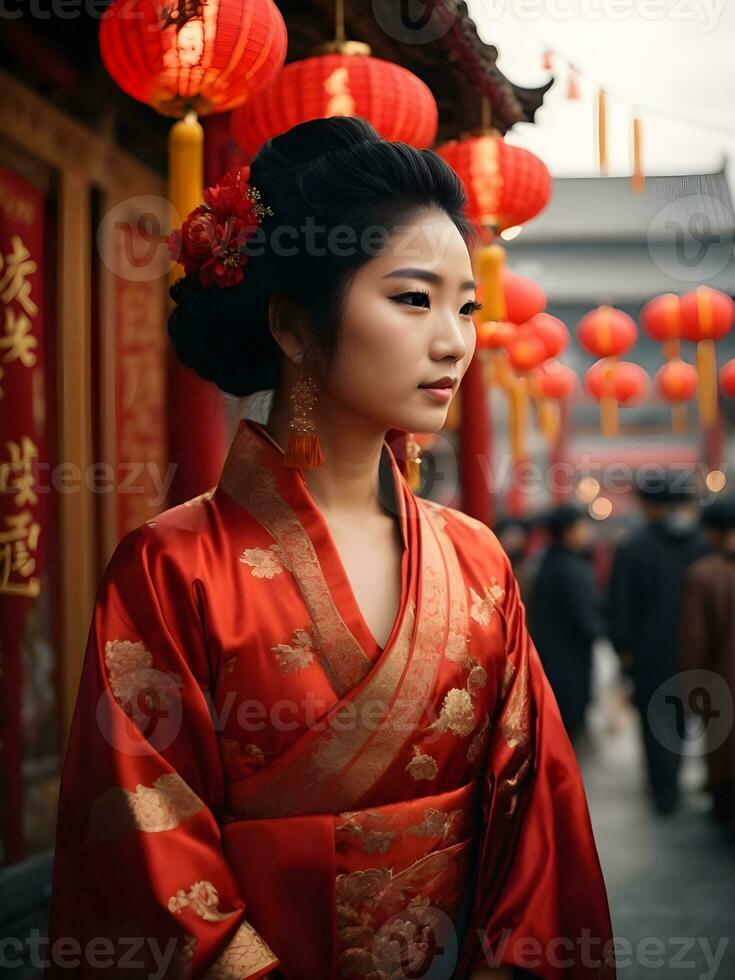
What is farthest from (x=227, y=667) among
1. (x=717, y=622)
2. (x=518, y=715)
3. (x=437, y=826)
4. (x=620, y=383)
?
(x=620, y=383)

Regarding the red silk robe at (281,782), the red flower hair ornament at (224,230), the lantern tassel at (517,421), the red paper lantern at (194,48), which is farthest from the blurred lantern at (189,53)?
the lantern tassel at (517,421)

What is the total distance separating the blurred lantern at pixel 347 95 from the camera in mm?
2795

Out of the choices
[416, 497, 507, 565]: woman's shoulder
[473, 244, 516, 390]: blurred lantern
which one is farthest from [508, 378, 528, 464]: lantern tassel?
[416, 497, 507, 565]: woman's shoulder

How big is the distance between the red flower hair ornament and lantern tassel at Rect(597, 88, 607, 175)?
6.48 feet

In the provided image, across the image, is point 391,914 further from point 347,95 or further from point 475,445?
point 475,445

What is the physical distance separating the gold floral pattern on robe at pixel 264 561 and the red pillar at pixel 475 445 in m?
4.58

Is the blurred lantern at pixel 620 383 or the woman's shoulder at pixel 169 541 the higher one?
the blurred lantern at pixel 620 383

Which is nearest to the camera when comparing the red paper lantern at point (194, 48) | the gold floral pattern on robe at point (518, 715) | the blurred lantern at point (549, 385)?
the gold floral pattern on robe at point (518, 715)

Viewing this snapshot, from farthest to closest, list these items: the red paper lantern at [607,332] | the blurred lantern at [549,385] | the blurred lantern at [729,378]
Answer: the blurred lantern at [549,385] < the blurred lantern at [729,378] < the red paper lantern at [607,332]

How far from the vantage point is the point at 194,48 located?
245 cm

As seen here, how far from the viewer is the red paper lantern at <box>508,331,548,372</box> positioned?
22.9 feet

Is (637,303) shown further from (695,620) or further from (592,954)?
(592,954)

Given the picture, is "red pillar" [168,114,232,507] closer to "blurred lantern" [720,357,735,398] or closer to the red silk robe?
the red silk robe

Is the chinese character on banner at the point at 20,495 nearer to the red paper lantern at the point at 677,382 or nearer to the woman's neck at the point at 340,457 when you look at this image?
the woman's neck at the point at 340,457
